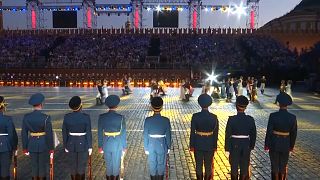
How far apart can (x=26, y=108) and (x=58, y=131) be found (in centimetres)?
762

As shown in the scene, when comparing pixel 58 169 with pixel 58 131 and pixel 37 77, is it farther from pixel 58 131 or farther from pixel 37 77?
pixel 37 77

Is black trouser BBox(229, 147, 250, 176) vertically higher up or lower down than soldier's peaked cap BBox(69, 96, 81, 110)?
lower down

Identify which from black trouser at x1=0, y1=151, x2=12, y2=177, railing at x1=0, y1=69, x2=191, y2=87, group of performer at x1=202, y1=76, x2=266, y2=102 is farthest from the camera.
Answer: railing at x1=0, y1=69, x2=191, y2=87

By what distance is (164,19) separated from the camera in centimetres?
4966

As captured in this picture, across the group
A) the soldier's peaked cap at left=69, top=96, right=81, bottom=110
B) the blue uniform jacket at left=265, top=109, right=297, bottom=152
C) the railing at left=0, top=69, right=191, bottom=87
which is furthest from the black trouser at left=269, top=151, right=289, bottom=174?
the railing at left=0, top=69, right=191, bottom=87

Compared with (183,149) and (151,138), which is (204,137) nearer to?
(151,138)

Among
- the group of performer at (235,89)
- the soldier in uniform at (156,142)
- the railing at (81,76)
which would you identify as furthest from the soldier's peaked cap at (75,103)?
the railing at (81,76)

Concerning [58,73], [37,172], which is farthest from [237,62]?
[37,172]

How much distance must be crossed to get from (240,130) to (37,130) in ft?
13.2

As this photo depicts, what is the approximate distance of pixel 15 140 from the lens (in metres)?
8.00

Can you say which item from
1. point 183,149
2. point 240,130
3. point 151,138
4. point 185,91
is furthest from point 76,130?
point 185,91

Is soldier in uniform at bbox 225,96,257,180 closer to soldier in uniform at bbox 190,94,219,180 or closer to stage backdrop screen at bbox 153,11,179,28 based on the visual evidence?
soldier in uniform at bbox 190,94,219,180

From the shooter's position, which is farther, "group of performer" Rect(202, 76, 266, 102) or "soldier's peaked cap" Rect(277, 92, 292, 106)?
"group of performer" Rect(202, 76, 266, 102)

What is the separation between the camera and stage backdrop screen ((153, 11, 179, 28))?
49.3 meters
